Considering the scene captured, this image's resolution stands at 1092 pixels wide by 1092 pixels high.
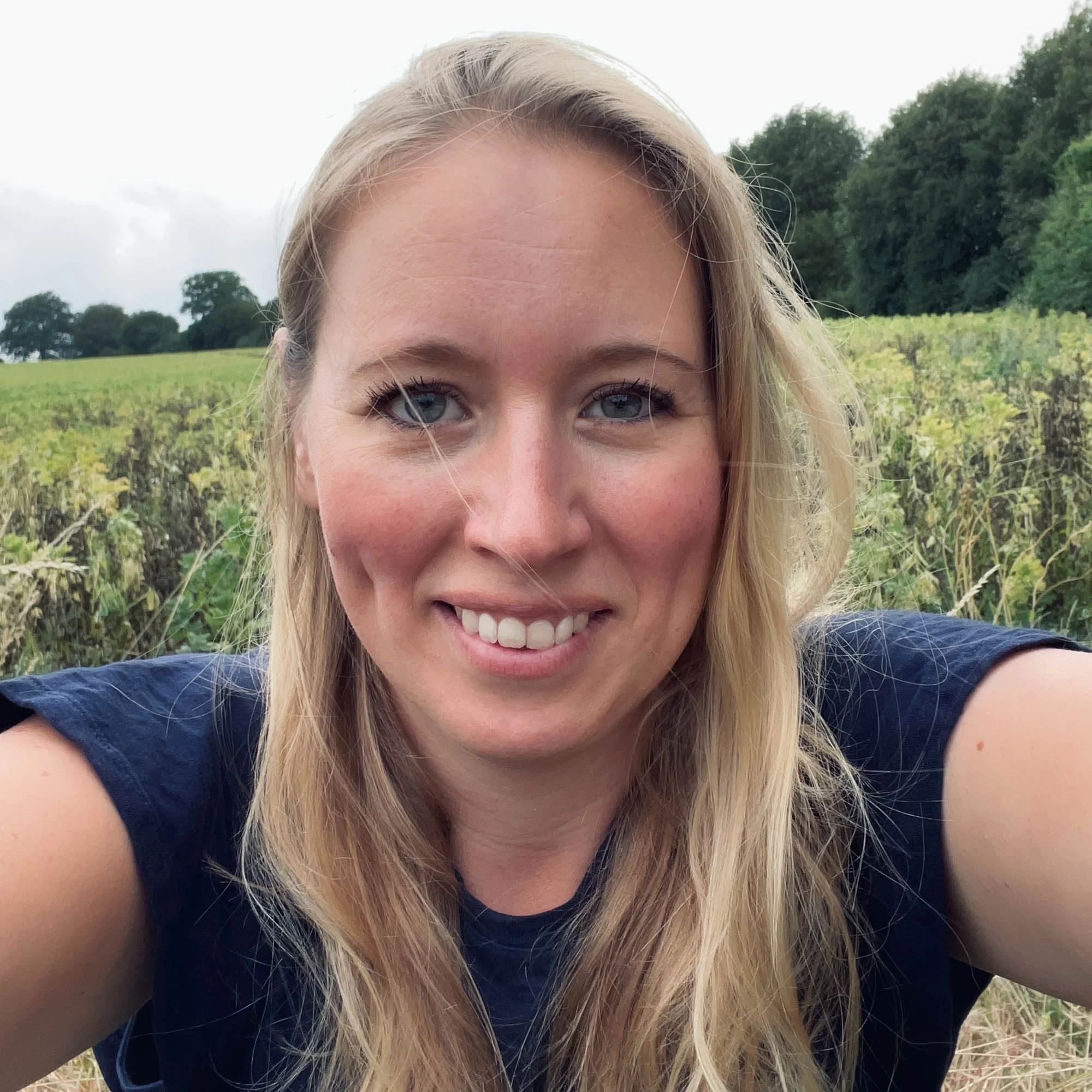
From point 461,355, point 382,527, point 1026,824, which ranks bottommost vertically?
point 1026,824

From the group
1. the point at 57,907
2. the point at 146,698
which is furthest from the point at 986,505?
the point at 57,907

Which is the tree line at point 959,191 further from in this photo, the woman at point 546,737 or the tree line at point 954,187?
the woman at point 546,737

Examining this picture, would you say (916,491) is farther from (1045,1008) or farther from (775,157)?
(775,157)

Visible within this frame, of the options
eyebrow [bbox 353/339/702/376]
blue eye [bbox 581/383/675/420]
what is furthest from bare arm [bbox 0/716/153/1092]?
blue eye [bbox 581/383/675/420]

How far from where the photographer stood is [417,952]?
1342 millimetres

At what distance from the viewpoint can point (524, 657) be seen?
1261mm

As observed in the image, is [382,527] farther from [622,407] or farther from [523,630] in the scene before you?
[622,407]

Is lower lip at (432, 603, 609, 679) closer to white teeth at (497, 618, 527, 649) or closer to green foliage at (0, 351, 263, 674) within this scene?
white teeth at (497, 618, 527, 649)

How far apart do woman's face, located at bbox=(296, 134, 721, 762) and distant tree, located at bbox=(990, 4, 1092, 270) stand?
20173mm

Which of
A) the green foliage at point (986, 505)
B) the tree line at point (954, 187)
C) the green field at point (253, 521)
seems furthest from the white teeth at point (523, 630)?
the tree line at point (954, 187)

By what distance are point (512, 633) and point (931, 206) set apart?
3218cm

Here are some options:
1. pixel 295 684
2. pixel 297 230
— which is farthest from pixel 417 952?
pixel 297 230

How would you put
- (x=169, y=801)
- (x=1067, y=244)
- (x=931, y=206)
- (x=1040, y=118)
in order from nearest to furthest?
(x=169, y=801) < (x=1067, y=244) < (x=1040, y=118) < (x=931, y=206)

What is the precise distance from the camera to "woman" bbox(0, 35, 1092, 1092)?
118cm
